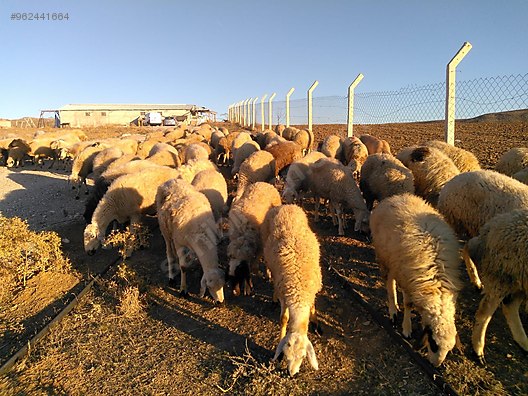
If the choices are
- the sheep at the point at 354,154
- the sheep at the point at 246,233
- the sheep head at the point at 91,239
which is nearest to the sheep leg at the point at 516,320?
the sheep at the point at 246,233

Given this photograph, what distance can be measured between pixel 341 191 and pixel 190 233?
12.1 ft

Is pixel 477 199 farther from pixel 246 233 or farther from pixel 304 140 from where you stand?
pixel 304 140

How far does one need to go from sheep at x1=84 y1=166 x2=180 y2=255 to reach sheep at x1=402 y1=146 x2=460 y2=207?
226 inches

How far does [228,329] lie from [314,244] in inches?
64.2

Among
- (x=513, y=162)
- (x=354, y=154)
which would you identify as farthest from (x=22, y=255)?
(x=513, y=162)

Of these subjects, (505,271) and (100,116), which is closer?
(505,271)

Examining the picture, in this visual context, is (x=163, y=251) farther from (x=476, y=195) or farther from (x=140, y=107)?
(x=140, y=107)

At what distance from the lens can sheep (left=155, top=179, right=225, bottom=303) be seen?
214 inches

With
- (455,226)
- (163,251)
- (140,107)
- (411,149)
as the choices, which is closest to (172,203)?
(163,251)

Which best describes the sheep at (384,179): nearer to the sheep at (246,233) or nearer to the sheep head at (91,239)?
the sheep at (246,233)

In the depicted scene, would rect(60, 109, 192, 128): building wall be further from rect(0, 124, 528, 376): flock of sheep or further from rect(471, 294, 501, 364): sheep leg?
rect(471, 294, 501, 364): sheep leg

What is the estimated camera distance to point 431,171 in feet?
23.8

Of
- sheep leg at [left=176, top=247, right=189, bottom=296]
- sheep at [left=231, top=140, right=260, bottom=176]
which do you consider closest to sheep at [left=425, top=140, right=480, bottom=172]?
sheep leg at [left=176, top=247, right=189, bottom=296]

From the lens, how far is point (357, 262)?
253 inches
